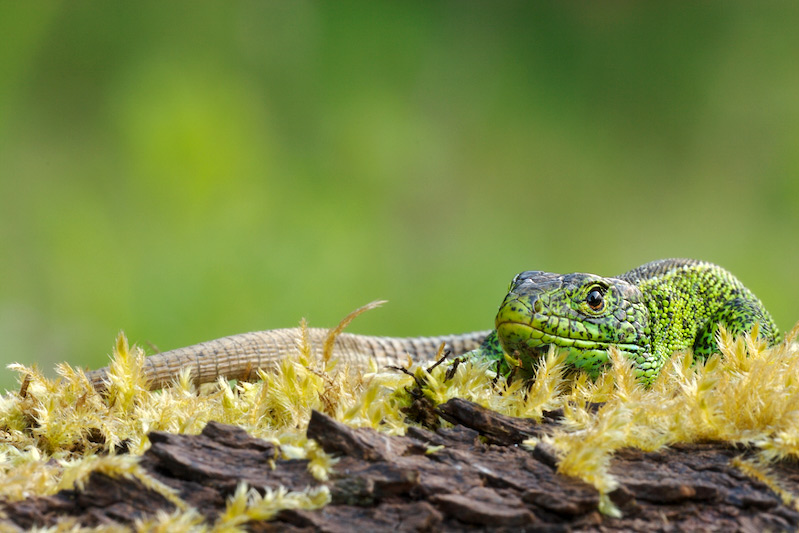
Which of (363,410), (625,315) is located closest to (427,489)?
(363,410)

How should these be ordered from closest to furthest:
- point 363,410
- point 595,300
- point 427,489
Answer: point 427,489 < point 363,410 < point 595,300

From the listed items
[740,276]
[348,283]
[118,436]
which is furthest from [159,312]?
[740,276]

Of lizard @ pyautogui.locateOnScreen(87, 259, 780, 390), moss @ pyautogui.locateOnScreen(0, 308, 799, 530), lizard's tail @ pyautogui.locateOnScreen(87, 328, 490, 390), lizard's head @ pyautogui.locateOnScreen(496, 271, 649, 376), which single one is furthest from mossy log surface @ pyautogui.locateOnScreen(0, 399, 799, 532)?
lizard's tail @ pyautogui.locateOnScreen(87, 328, 490, 390)

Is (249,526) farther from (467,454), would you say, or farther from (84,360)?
(84,360)

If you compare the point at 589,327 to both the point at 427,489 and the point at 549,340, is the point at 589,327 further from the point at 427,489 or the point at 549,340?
the point at 427,489

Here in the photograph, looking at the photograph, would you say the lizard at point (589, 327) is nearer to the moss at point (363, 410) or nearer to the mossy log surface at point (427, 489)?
the moss at point (363, 410)

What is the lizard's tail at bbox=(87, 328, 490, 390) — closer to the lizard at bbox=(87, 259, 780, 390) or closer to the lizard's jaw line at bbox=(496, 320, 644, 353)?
the lizard at bbox=(87, 259, 780, 390)

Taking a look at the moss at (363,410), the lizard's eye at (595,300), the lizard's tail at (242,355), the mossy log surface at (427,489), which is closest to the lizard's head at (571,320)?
the lizard's eye at (595,300)
